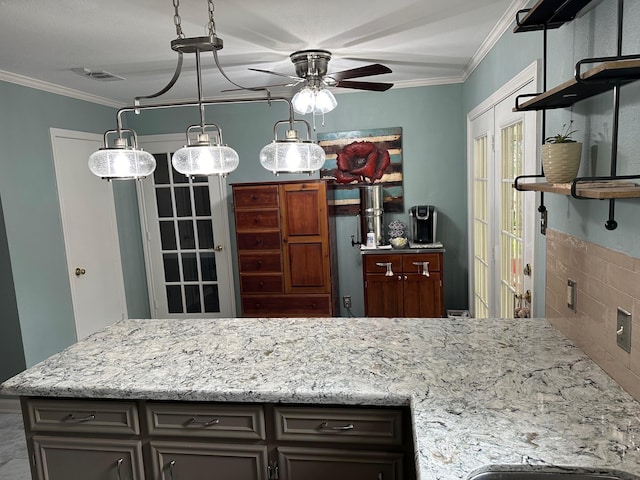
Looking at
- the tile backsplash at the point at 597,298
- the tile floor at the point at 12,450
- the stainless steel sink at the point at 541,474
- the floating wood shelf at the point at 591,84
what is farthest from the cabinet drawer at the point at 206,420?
the tile floor at the point at 12,450

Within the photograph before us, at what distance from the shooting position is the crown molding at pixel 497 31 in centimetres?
229

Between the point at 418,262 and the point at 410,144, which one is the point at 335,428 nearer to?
the point at 418,262

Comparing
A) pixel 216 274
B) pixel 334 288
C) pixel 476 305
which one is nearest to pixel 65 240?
pixel 216 274

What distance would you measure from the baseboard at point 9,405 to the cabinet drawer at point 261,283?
1.91 metres

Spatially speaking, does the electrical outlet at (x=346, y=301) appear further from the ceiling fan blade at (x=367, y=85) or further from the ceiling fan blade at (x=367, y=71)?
the ceiling fan blade at (x=367, y=71)

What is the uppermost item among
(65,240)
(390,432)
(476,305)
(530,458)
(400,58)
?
(400,58)

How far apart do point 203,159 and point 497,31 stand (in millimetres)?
2047

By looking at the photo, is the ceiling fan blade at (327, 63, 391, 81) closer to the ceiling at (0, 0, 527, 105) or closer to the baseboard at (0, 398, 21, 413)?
the ceiling at (0, 0, 527, 105)

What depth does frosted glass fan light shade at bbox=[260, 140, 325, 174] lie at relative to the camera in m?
1.65

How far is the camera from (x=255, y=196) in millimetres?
3979

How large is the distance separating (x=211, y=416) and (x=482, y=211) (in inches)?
109

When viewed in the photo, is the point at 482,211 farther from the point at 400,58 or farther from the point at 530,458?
the point at 530,458

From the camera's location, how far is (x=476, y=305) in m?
3.87

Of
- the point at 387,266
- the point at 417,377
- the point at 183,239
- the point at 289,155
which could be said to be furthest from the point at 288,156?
the point at 183,239
